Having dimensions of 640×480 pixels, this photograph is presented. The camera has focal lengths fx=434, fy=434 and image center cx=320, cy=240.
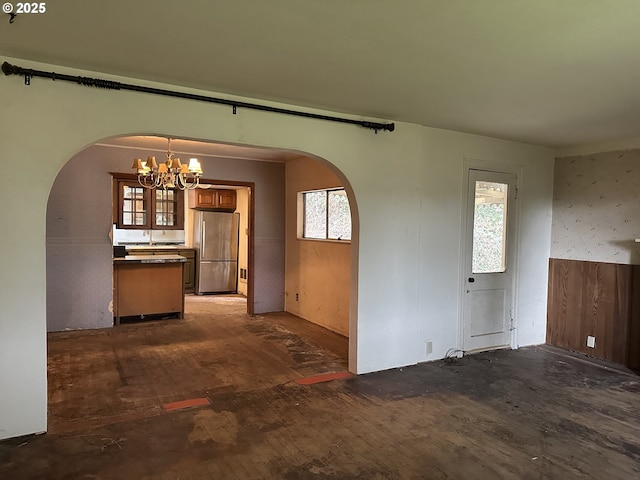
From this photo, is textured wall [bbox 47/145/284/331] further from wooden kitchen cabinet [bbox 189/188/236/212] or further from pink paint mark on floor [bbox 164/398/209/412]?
pink paint mark on floor [bbox 164/398/209/412]

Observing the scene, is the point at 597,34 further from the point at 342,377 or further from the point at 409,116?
the point at 342,377

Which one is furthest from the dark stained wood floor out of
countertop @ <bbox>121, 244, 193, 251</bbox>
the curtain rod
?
countertop @ <bbox>121, 244, 193, 251</bbox>

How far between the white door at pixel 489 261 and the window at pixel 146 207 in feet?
17.9

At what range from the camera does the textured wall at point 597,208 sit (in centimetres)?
472

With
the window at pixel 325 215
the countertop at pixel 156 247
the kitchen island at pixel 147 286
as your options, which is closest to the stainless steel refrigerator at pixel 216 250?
the countertop at pixel 156 247

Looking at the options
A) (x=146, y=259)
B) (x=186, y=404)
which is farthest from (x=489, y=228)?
(x=146, y=259)

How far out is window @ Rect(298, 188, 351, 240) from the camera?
599cm

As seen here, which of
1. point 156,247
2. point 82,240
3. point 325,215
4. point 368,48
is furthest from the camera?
point 156,247

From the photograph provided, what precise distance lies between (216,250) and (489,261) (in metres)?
5.60

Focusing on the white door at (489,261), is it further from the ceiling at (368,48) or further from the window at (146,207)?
the window at (146,207)

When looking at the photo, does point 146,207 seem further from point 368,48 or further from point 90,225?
point 368,48

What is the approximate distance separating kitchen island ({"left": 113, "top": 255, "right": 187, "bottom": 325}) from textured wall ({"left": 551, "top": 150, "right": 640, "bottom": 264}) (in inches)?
205

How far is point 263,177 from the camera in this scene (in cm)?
708

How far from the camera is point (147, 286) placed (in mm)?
6289
